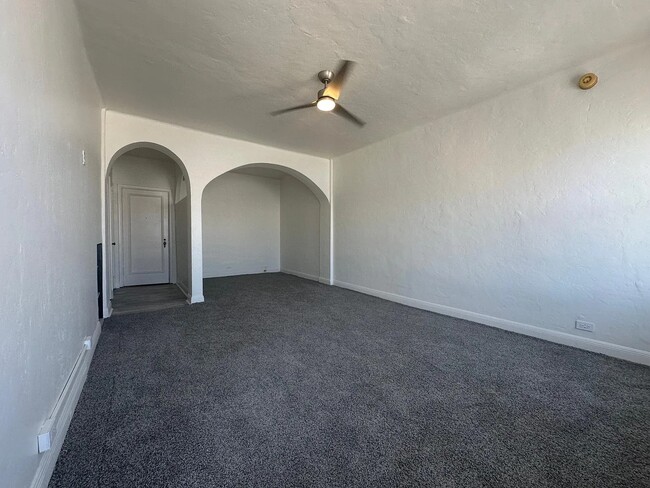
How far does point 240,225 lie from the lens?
7.53m

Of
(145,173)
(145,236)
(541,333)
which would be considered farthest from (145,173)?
(541,333)

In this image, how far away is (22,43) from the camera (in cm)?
114

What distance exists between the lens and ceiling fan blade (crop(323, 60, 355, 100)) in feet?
8.58

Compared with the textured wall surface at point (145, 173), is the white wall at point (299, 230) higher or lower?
lower

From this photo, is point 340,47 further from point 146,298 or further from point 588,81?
point 146,298

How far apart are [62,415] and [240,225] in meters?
6.28

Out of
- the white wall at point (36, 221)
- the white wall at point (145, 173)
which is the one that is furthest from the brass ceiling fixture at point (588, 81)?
the white wall at point (145, 173)

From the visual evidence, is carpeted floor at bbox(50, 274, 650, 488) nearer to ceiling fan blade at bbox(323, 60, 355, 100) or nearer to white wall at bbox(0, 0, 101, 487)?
white wall at bbox(0, 0, 101, 487)

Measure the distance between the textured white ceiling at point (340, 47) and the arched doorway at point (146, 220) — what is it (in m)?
2.84

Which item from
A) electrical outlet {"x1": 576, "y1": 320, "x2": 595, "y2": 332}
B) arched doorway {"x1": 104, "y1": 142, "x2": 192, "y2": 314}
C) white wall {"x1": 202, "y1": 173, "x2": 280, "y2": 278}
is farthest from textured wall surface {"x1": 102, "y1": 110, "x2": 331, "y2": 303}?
electrical outlet {"x1": 576, "y1": 320, "x2": 595, "y2": 332}

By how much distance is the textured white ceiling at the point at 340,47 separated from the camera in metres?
2.04

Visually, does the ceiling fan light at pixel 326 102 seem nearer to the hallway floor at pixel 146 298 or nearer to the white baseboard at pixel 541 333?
the white baseboard at pixel 541 333

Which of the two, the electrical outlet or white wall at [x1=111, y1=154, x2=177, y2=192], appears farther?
white wall at [x1=111, y1=154, x2=177, y2=192]

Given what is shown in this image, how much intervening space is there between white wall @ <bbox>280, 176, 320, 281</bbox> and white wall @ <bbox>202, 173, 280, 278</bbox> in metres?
0.31
